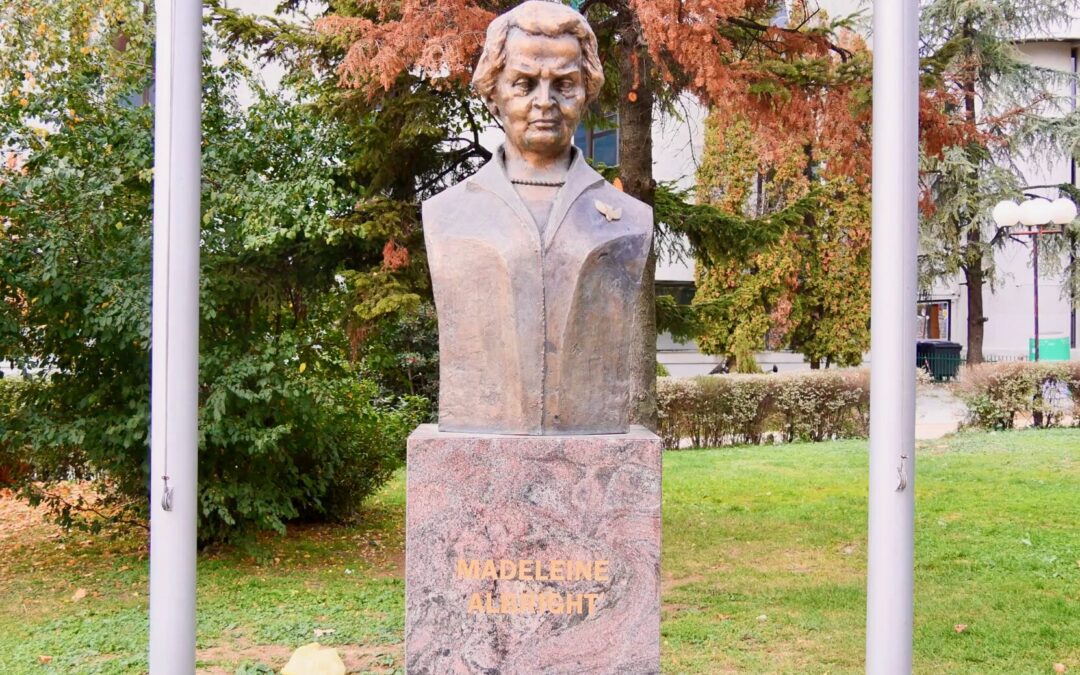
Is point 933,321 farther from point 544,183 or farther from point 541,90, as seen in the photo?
point 541,90

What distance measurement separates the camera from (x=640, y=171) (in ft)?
24.8

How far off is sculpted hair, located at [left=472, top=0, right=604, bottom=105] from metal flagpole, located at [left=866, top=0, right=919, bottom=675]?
148cm

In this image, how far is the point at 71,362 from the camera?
23.6 ft

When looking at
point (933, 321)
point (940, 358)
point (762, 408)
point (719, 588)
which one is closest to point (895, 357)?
point (719, 588)

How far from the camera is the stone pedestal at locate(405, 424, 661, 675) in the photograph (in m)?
3.43

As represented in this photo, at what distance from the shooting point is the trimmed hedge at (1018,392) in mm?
14344

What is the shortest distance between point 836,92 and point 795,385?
8283 mm

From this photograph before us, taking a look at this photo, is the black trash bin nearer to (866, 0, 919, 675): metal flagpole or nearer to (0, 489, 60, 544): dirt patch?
(0, 489, 60, 544): dirt patch

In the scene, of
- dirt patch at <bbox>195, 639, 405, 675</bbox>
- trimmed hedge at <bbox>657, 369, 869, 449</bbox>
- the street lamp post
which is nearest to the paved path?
trimmed hedge at <bbox>657, 369, 869, 449</bbox>

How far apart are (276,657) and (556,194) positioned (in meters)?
Result: 3.13

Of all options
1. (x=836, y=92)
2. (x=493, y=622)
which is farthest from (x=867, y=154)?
(x=493, y=622)

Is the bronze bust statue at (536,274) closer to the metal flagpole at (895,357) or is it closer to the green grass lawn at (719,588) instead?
the metal flagpole at (895,357)

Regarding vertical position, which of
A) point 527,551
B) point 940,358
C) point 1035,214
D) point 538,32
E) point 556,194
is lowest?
point 527,551

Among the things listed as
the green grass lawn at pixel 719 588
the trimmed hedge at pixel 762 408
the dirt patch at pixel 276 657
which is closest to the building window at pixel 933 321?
the trimmed hedge at pixel 762 408
